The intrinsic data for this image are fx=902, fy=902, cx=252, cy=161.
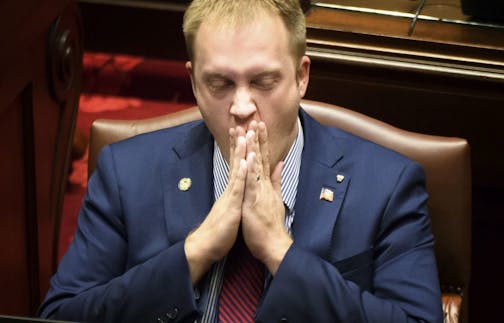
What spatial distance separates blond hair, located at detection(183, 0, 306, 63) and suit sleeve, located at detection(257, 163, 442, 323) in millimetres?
302

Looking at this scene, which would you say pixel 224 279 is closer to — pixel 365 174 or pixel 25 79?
pixel 365 174

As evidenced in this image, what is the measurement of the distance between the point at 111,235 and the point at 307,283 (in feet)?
1.18

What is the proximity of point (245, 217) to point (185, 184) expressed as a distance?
17 cm

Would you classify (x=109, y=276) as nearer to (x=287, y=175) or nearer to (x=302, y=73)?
(x=287, y=175)

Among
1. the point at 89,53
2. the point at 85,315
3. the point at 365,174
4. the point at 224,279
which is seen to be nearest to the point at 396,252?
the point at 365,174

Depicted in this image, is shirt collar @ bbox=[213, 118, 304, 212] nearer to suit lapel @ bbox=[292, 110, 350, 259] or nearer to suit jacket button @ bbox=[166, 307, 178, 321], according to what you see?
suit lapel @ bbox=[292, 110, 350, 259]

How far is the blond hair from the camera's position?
4.76ft

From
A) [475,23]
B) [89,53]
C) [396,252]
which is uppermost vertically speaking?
[475,23]

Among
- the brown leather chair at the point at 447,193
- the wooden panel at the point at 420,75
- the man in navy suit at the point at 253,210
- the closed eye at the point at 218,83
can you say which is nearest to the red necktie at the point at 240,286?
the man in navy suit at the point at 253,210

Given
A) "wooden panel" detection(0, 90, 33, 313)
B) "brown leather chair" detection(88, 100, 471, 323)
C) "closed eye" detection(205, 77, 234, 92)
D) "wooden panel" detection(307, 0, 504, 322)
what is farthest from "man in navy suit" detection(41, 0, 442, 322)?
"wooden panel" detection(0, 90, 33, 313)

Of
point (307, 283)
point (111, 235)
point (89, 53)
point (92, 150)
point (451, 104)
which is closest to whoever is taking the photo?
point (307, 283)

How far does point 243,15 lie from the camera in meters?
1.45

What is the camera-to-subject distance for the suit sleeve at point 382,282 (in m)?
1.44

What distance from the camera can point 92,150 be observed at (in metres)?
1.80
